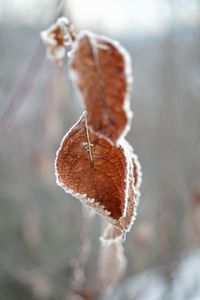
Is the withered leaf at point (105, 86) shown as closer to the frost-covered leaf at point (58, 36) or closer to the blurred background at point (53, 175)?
the frost-covered leaf at point (58, 36)

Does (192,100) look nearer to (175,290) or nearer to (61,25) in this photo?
(175,290)

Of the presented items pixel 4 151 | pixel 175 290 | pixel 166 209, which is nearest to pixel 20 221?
pixel 4 151

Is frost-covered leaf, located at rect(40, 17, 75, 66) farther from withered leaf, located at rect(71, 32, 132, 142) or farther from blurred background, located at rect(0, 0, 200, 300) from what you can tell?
blurred background, located at rect(0, 0, 200, 300)

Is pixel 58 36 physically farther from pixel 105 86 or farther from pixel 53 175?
pixel 53 175

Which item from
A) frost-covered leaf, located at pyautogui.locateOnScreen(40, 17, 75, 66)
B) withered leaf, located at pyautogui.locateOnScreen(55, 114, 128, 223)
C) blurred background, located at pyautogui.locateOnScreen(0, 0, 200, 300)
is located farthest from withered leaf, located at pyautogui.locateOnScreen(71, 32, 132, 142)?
blurred background, located at pyautogui.locateOnScreen(0, 0, 200, 300)

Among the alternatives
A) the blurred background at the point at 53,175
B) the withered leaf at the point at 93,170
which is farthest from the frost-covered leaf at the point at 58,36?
the blurred background at the point at 53,175

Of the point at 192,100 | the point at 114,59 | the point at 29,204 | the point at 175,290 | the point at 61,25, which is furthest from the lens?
the point at 29,204
